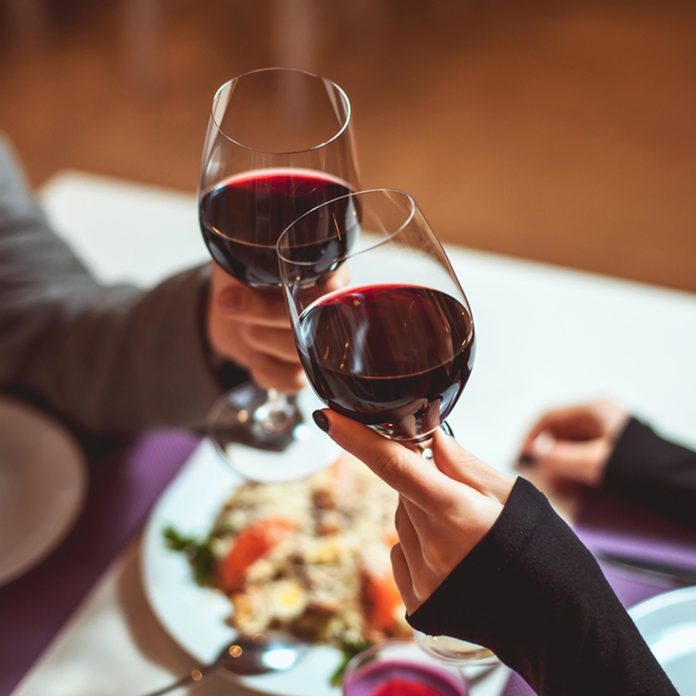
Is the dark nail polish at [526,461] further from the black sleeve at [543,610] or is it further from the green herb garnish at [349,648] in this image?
the black sleeve at [543,610]

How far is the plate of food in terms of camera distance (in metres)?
0.81

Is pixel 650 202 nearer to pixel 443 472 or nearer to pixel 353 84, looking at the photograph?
pixel 353 84

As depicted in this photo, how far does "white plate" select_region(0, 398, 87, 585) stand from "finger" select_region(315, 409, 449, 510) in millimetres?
506

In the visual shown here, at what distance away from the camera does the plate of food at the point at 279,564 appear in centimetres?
81

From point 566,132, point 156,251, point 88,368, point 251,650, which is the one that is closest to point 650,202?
point 566,132

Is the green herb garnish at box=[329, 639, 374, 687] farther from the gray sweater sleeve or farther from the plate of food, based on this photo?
the gray sweater sleeve

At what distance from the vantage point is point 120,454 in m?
1.06

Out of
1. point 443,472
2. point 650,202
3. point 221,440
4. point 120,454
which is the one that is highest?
point 443,472

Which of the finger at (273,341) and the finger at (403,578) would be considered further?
the finger at (273,341)

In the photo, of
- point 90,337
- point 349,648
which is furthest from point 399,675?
point 90,337

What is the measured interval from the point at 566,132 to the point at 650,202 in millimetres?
469

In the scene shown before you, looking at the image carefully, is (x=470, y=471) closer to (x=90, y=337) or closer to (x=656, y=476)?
(x=656, y=476)

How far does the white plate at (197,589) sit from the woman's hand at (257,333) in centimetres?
13

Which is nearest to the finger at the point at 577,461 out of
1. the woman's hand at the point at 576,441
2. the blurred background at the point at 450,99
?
the woman's hand at the point at 576,441
